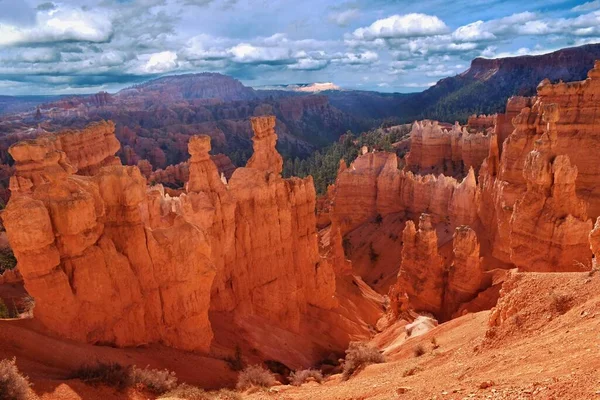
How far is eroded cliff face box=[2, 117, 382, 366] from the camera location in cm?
1076

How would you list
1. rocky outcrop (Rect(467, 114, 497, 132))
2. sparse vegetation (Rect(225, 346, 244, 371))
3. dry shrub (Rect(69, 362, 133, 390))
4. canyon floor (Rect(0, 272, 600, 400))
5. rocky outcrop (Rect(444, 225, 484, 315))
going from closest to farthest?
canyon floor (Rect(0, 272, 600, 400)) → dry shrub (Rect(69, 362, 133, 390)) → sparse vegetation (Rect(225, 346, 244, 371)) → rocky outcrop (Rect(444, 225, 484, 315)) → rocky outcrop (Rect(467, 114, 497, 132))

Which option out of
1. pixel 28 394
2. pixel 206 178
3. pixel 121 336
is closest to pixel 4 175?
pixel 206 178

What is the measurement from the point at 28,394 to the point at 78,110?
11599 centimetres

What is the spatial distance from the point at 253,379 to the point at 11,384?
6162mm

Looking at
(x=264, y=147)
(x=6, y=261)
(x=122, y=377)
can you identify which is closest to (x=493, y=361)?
(x=122, y=377)

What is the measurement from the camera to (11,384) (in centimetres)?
724

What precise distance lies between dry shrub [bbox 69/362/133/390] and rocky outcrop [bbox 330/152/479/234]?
86.5 feet

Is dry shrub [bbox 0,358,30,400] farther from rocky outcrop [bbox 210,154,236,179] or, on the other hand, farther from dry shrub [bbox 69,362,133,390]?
rocky outcrop [bbox 210,154,236,179]

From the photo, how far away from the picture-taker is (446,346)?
41.9 feet

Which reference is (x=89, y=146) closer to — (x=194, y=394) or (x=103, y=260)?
(x=103, y=260)

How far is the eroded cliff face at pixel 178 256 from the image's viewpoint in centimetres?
1076

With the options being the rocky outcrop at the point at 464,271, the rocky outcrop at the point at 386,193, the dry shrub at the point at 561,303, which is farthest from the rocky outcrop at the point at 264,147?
the rocky outcrop at the point at 386,193

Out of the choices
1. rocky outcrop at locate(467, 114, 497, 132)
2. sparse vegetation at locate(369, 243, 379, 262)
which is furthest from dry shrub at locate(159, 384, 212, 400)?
rocky outcrop at locate(467, 114, 497, 132)

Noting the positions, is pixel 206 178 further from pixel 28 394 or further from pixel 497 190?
pixel 497 190
